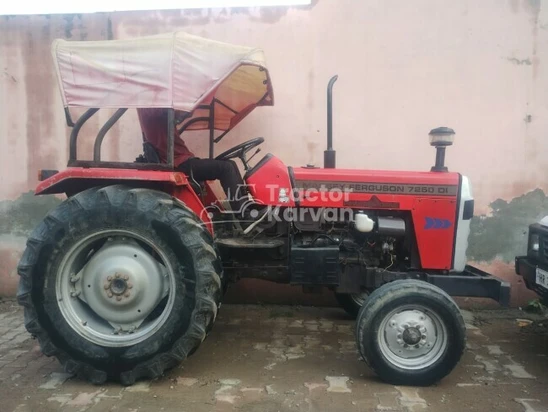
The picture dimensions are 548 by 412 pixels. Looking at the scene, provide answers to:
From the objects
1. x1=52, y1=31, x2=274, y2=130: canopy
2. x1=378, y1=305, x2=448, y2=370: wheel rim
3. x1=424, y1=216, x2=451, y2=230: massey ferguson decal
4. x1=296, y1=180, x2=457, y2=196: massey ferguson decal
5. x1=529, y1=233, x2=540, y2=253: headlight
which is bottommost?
x1=378, y1=305, x2=448, y2=370: wheel rim

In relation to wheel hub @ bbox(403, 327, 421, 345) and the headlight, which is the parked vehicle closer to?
the headlight

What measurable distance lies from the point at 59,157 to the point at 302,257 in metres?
3.31

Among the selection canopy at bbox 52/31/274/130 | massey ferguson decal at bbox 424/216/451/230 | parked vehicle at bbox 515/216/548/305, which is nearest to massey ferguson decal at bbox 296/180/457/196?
massey ferguson decal at bbox 424/216/451/230

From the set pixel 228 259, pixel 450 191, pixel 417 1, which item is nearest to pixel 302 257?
pixel 228 259

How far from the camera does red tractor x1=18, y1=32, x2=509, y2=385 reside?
132 inches

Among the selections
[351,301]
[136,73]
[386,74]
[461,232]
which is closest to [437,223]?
[461,232]

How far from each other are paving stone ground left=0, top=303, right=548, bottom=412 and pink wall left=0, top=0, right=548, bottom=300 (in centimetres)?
180

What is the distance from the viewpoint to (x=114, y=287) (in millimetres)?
3498

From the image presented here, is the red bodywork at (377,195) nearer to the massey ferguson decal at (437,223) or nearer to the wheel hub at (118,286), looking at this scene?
the massey ferguson decal at (437,223)

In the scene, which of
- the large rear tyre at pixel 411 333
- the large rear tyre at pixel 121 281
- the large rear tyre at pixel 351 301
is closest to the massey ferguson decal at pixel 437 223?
the large rear tyre at pixel 411 333

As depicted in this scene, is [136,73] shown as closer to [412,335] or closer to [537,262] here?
[412,335]

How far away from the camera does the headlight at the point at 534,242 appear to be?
168 inches

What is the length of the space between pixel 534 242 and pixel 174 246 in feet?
10.8

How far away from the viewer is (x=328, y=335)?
4418 mm
